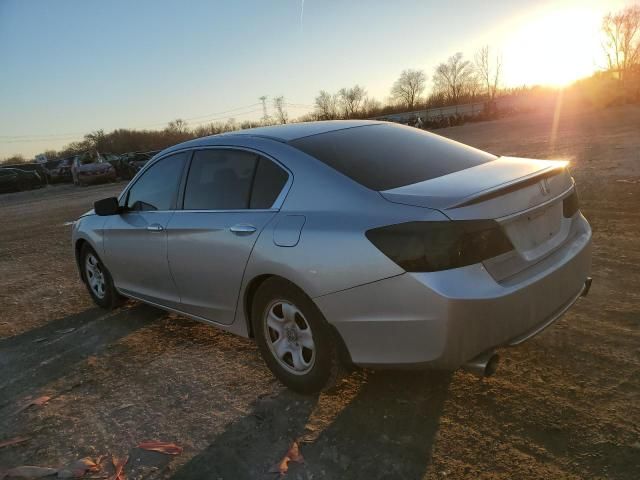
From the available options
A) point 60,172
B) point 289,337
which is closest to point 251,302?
point 289,337

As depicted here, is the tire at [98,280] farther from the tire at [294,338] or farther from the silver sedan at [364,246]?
the tire at [294,338]

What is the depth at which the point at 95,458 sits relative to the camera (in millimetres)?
2836

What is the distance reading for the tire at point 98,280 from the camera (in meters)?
5.07

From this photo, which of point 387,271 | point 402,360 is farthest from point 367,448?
point 387,271

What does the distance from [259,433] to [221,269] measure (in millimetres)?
1064

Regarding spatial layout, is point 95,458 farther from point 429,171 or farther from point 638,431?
point 638,431

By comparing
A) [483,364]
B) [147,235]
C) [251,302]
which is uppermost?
[147,235]

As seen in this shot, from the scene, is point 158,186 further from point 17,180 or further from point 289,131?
point 17,180

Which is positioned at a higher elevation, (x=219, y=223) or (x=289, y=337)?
(x=219, y=223)

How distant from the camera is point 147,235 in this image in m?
4.19

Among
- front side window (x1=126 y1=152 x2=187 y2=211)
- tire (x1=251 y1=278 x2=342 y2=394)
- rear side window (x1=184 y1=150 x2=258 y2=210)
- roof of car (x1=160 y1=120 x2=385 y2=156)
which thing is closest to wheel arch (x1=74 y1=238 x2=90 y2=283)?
front side window (x1=126 y1=152 x2=187 y2=211)

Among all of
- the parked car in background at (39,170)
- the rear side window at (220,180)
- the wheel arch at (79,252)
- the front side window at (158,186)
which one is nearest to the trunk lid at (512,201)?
the rear side window at (220,180)

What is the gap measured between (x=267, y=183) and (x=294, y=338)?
977mm

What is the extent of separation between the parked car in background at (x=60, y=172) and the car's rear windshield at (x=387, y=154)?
104ft
